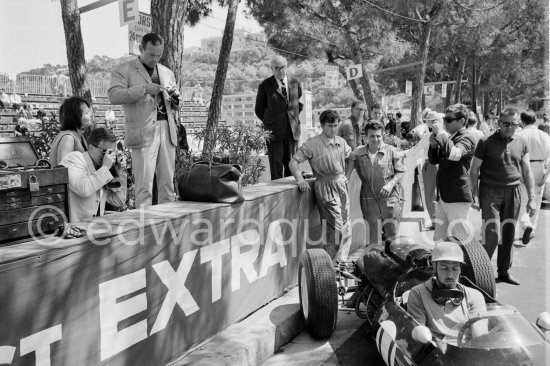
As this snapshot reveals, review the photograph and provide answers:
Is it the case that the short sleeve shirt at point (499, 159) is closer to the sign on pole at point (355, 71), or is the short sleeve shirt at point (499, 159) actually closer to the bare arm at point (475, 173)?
the bare arm at point (475, 173)

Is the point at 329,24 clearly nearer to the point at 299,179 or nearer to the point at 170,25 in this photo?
the point at 170,25

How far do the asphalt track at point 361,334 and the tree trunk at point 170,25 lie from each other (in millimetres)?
3613

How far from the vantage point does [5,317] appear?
10.2ft

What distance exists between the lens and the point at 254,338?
505cm

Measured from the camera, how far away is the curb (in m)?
4.62

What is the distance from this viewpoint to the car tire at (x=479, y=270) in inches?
204

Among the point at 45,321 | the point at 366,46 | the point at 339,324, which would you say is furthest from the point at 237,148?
the point at 366,46

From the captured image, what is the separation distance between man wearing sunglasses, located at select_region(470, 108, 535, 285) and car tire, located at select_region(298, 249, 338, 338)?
277 centimetres

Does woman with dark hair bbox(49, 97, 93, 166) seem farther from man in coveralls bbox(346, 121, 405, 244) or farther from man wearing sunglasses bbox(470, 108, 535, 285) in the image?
man wearing sunglasses bbox(470, 108, 535, 285)

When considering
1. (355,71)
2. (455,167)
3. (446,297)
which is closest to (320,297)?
(446,297)

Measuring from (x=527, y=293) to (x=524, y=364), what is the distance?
376 centimetres

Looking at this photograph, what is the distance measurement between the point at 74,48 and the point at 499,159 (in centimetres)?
746

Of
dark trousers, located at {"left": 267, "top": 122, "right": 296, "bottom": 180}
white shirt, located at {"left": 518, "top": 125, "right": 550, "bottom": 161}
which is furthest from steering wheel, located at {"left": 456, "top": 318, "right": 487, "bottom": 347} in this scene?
white shirt, located at {"left": 518, "top": 125, "right": 550, "bottom": 161}

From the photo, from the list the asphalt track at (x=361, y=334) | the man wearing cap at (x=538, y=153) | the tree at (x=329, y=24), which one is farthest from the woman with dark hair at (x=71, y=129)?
the tree at (x=329, y=24)
